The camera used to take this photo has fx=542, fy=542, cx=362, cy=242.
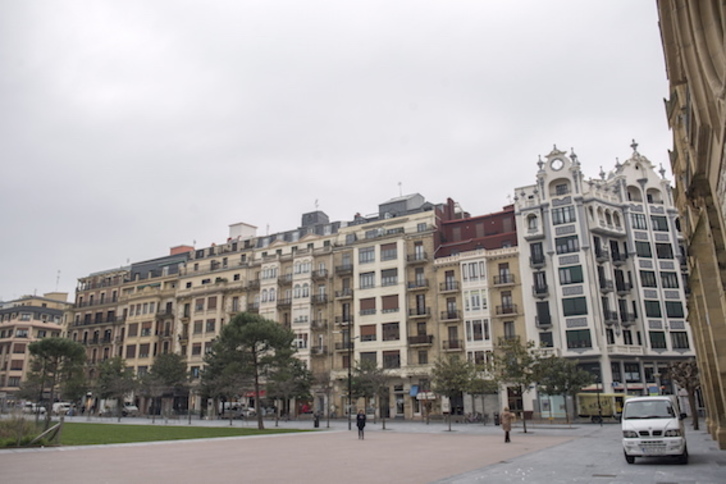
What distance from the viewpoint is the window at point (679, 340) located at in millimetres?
50750

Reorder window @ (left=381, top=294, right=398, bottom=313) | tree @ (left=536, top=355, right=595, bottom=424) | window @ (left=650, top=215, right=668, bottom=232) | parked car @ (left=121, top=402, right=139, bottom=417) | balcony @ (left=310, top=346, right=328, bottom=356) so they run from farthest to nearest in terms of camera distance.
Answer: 1. parked car @ (left=121, top=402, right=139, bottom=417)
2. balcony @ (left=310, top=346, right=328, bottom=356)
3. window @ (left=381, top=294, right=398, bottom=313)
4. window @ (left=650, top=215, right=668, bottom=232)
5. tree @ (left=536, top=355, right=595, bottom=424)

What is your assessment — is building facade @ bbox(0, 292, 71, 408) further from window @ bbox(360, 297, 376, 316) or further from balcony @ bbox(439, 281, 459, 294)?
balcony @ bbox(439, 281, 459, 294)

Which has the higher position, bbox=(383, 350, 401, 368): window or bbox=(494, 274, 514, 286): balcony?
bbox=(494, 274, 514, 286): balcony

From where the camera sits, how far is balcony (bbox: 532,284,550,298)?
51.1m

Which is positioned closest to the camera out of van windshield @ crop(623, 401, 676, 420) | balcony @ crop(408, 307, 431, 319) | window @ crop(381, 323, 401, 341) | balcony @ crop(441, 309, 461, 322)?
van windshield @ crop(623, 401, 676, 420)

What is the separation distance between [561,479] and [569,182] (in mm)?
45283

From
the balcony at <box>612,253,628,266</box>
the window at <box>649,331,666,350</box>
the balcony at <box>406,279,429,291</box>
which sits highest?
the balcony at <box>612,253,628,266</box>

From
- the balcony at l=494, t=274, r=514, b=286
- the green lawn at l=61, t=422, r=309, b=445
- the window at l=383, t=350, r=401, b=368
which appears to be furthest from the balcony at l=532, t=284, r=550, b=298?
the green lawn at l=61, t=422, r=309, b=445

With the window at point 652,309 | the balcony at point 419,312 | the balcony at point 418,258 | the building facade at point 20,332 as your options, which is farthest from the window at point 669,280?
the building facade at point 20,332

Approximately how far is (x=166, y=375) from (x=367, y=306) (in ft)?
79.1

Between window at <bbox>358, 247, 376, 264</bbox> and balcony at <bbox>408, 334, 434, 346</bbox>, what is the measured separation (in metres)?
10.1

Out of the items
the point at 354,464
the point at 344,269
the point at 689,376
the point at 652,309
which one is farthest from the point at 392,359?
the point at 354,464

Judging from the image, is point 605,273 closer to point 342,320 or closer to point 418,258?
point 418,258

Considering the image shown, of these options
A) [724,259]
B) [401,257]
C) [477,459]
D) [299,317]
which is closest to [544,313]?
[401,257]
